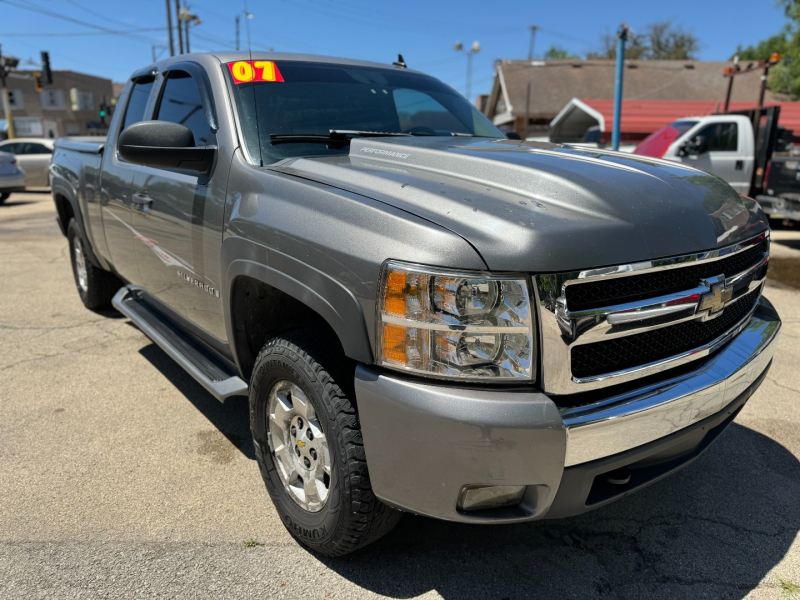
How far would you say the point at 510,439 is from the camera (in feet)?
5.61

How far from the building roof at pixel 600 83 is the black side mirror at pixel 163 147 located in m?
27.2

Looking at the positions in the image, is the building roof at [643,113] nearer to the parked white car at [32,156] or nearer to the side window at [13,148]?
the parked white car at [32,156]

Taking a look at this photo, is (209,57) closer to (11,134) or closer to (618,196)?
(618,196)

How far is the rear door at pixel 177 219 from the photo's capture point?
282 centimetres

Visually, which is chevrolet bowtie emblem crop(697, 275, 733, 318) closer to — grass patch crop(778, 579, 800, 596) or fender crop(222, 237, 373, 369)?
grass patch crop(778, 579, 800, 596)

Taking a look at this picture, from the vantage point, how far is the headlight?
1.73 metres

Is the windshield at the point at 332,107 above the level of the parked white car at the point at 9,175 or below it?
above

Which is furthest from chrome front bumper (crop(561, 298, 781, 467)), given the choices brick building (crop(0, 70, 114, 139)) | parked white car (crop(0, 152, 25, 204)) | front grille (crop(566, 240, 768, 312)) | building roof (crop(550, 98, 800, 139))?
brick building (crop(0, 70, 114, 139))

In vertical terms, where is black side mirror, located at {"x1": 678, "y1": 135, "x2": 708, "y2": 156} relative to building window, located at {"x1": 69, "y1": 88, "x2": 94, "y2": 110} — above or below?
below

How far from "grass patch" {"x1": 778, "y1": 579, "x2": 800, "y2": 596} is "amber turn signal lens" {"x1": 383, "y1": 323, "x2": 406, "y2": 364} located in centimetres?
164

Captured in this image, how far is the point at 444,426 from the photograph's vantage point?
67.7 inches

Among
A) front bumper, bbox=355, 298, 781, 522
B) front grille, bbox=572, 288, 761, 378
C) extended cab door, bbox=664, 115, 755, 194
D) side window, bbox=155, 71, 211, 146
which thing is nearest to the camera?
front bumper, bbox=355, 298, 781, 522

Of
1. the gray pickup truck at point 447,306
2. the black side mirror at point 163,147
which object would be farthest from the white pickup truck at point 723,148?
the black side mirror at point 163,147

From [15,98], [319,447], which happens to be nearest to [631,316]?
[319,447]
